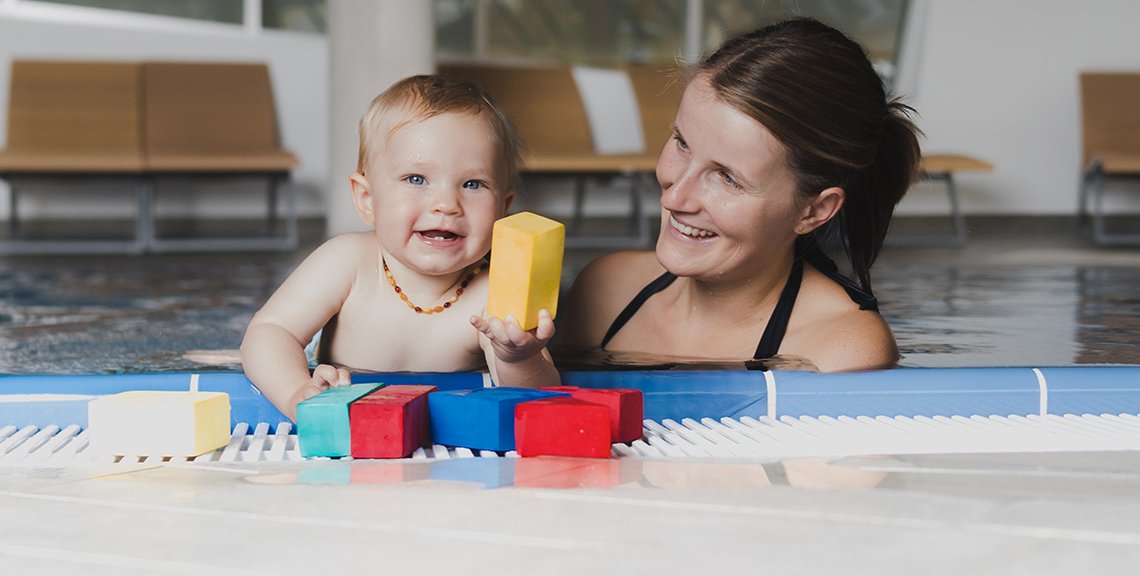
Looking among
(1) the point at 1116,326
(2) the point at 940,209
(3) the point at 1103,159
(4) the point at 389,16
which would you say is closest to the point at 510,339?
(1) the point at 1116,326

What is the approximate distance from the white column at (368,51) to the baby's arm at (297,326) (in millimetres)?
5112

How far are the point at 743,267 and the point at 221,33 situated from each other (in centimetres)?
810

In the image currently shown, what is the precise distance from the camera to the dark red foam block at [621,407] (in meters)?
1.68

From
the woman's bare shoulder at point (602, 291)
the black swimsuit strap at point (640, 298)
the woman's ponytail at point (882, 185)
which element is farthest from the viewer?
the woman's bare shoulder at point (602, 291)

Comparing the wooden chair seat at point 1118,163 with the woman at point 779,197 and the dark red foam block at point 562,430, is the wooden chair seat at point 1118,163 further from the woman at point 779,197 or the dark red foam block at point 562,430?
the dark red foam block at point 562,430

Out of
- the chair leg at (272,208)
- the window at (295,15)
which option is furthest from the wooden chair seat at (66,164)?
the window at (295,15)

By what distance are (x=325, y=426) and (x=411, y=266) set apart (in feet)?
2.17

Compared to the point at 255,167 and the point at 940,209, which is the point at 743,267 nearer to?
the point at 255,167

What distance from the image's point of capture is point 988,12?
10.6 m

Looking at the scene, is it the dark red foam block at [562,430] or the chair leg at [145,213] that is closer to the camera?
the dark red foam block at [562,430]

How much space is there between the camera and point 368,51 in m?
7.41

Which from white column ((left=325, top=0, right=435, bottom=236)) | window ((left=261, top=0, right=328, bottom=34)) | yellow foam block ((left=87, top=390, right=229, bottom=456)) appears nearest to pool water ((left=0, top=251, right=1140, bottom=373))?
yellow foam block ((left=87, top=390, right=229, bottom=456))

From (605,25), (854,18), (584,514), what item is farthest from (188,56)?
(584,514)

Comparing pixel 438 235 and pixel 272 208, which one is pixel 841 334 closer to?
pixel 438 235
